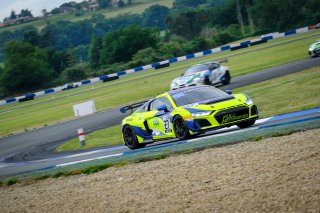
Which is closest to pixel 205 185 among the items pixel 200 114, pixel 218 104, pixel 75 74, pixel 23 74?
pixel 200 114

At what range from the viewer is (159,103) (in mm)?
16453

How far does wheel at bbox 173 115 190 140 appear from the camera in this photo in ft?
49.9

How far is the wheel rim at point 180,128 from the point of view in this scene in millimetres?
15266

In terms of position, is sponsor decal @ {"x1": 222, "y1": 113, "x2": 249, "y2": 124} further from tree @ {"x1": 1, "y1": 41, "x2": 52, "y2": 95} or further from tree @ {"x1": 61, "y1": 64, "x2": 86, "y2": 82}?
tree @ {"x1": 1, "y1": 41, "x2": 52, "y2": 95}

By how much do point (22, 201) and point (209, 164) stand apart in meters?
3.43

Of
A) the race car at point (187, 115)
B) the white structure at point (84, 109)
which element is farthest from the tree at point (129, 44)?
the race car at point (187, 115)

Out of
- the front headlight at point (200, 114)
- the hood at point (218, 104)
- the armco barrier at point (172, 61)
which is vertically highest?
the hood at point (218, 104)

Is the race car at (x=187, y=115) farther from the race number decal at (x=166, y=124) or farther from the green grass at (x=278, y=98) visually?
the green grass at (x=278, y=98)

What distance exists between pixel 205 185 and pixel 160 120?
722 cm

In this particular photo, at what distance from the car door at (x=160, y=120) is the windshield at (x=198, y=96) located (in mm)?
295

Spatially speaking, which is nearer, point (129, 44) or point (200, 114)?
point (200, 114)

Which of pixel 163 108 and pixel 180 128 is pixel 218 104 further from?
pixel 163 108

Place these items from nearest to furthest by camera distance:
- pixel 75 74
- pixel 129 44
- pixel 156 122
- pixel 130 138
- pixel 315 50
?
pixel 156 122
pixel 130 138
pixel 315 50
pixel 75 74
pixel 129 44

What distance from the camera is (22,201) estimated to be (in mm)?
11164
